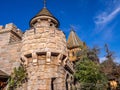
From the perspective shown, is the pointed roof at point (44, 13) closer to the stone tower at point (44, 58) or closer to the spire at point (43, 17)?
the spire at point (43, 17)

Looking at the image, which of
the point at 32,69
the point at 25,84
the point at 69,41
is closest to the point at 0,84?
the point at 25,84

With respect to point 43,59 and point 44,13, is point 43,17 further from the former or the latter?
point 43,59

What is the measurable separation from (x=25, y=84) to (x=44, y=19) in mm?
6591

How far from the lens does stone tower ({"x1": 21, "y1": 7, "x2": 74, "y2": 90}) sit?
466 inches

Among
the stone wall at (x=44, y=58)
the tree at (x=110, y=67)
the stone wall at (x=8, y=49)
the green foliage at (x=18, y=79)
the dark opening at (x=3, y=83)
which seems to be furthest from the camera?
the tree at (x=110, y=67)

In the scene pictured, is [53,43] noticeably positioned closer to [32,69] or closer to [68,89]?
[32,69]

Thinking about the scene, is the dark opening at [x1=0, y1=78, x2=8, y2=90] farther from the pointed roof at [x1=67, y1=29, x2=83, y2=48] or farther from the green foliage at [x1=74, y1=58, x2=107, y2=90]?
the pointed roof at [x1=67, y1=29, x2=83, y2=48]

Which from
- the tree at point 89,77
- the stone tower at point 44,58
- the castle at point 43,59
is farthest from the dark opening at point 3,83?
the tree at point 89,77

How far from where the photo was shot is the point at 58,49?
12.8m

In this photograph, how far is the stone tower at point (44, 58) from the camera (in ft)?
38.8

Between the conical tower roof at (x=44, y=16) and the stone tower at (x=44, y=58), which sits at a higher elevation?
the conical tower roof at (x=44, y=16)

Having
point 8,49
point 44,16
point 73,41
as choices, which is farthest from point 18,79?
point 73,41

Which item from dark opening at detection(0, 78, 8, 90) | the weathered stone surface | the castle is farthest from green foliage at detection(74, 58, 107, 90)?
dark opening at detection(0, 78, 8, 90)

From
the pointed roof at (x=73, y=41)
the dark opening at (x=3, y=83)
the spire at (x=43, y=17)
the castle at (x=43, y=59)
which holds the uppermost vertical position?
the pointed roof at (x=73, y=41)
